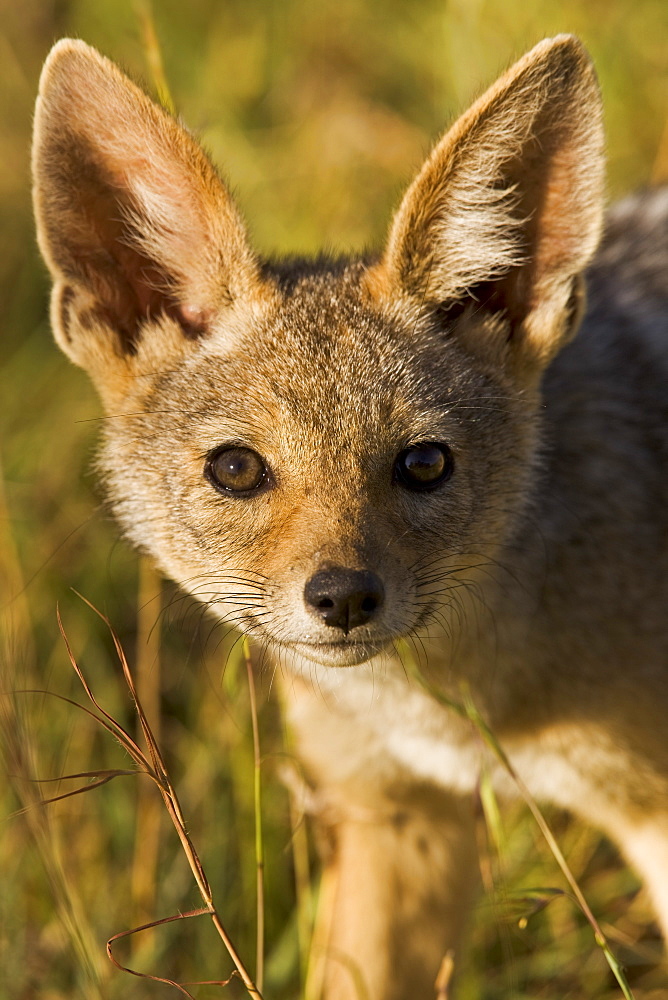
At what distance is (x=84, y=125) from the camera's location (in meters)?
3.06

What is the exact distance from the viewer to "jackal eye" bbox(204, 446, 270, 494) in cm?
293

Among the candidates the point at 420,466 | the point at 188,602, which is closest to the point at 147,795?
the point at 188,602

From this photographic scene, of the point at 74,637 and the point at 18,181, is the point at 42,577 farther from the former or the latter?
the point at 18,181

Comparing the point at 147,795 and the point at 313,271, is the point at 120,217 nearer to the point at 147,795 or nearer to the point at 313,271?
the point at 313,271

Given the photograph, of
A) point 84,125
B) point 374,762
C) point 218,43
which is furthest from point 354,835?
point 218,43

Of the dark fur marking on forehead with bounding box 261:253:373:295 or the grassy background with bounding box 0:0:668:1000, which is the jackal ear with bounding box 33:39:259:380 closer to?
the dark fur marking on forehead with bounding box 261:253:373:295

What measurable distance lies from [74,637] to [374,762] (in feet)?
5.53

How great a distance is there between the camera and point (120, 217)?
3.28 metres

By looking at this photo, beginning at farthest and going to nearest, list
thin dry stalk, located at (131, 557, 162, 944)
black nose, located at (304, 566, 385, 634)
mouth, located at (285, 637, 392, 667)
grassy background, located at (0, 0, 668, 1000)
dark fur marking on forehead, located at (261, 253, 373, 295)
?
thin dry stalk, located at (131, 557, 162, 944) < grassy background, located at (0, 0, 668, 1000) < dark fur marking on forehead, located at (261, 253, 373, 295) < mouth, located at (285, 637, 392, 667) < black nose, located at (304, 566, 385, 634)

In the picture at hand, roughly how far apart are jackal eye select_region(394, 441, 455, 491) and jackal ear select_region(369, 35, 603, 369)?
403mm

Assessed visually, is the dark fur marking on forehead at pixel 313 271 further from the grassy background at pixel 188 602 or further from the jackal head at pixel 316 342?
the grassy background at pixel 188 602

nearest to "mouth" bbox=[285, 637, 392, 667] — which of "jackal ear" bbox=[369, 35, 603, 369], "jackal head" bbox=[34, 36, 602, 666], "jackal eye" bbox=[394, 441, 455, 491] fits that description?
"jackal head" bbox=[34, 36, 602, 666]

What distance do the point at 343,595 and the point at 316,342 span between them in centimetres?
76

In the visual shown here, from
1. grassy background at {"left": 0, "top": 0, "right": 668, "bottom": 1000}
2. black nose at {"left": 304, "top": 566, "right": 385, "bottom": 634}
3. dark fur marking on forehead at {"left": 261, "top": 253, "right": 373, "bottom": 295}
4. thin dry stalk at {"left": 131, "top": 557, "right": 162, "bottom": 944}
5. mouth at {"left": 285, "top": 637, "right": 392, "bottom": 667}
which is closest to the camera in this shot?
black nose at {"left": 304, "top": 566, "right": 385, "bottom": 634}
